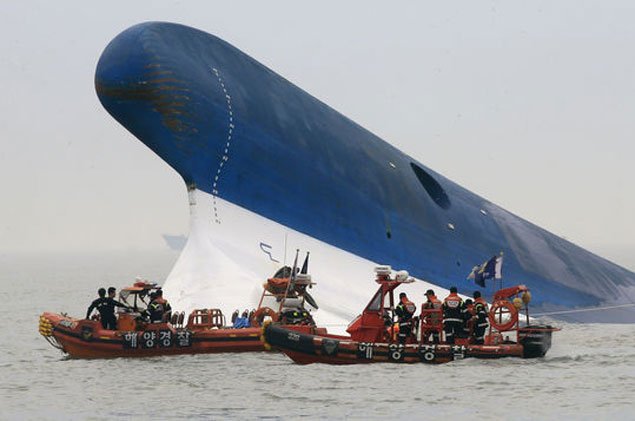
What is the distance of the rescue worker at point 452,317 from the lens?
35969 mm

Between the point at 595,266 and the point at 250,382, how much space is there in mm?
33232

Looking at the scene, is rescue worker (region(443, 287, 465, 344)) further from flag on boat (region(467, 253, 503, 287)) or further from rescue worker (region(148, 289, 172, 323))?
rescue worker (region(148, 289, 172, 323))

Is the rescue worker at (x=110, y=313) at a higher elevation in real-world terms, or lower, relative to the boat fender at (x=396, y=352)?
higher

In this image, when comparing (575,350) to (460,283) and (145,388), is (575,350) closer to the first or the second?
(460,283)

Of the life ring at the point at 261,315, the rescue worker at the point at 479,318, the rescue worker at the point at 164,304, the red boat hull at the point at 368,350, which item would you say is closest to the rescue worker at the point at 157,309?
the rescue worker at the point at 164,304

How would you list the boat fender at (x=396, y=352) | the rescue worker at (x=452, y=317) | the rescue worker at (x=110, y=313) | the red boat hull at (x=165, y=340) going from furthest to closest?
the rescue worker at (x=110, y=313) < the red boat hull at (x=165, y=340) < the rescue worker at (x=452, y=317) < the boat fender at (x=396, y=352)

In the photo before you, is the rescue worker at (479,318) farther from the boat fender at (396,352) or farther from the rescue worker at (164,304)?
the rescue worker at (164,304)

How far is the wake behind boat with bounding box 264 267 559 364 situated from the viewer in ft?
117

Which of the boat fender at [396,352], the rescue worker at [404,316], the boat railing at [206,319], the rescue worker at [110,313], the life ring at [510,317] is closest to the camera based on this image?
the boat fender at [396,352]

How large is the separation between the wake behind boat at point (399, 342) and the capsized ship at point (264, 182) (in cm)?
677

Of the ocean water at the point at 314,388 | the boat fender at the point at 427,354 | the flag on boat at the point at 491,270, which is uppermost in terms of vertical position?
the flag on boat at the point at 491,270

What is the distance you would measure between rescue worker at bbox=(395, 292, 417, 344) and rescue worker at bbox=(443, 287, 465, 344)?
98cm

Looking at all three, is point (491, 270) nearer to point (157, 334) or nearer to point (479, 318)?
point (479, 318)

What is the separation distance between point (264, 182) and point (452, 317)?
42.8ft
